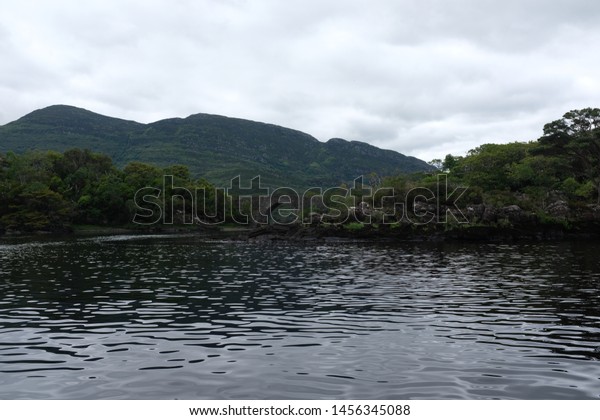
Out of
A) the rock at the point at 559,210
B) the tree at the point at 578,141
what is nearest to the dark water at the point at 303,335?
the rock at the point at 559,210

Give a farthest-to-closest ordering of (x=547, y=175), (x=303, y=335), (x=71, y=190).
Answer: (x=71, y=190)
(x=547, y=175)
(x=303, y=335)

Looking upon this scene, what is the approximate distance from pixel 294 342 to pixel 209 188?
169614 mm

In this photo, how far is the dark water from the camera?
12578 millimetres

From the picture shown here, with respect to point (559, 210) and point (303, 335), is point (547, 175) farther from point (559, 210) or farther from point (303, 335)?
point (303, 335)

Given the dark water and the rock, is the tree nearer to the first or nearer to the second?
the rock

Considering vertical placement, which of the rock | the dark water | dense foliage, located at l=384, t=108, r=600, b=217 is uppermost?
dense foliage, located at l=384, t=108, r=600, b=217

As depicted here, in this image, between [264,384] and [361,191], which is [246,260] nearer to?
[264,384]

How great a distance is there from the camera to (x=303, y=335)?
18250 mm

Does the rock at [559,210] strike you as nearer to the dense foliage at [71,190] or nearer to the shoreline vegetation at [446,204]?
the shoreline vegetation at [446,204]

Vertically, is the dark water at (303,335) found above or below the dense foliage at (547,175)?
below

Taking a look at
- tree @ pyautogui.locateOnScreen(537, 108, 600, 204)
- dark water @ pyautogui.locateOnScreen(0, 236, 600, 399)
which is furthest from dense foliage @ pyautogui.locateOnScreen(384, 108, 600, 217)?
dark water @ pyautogui.locateOnScreen(0, 236, 600, 399)

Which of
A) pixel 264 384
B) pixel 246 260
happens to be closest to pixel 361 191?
pixel 246 260

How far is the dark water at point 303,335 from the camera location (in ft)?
41.3

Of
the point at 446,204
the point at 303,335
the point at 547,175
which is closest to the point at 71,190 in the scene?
the point at 446,204
